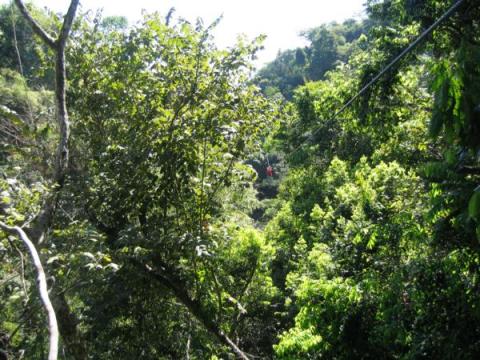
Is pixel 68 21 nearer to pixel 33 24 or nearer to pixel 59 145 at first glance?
pixel 33 24

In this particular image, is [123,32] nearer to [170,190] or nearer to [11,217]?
[170,190]

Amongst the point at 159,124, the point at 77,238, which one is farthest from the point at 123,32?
the point at 77,238

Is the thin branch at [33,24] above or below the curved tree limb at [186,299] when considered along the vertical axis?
above

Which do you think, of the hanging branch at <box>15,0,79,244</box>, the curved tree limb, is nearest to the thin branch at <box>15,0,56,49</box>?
the hanging branch at <box>15,0,79,244</box>

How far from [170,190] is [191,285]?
1281 millimetres

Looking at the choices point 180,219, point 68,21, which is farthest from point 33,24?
point 180,219

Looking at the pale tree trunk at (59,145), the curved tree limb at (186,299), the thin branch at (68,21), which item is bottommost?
the curved tree limb at (186,299)

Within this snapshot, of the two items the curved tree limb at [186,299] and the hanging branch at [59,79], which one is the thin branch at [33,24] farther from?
the curved tree limb at [186,299]

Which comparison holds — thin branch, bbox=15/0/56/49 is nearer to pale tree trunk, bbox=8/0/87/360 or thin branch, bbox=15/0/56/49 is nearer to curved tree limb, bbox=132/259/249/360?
pale tree trunk, bbox=8/0/87/360

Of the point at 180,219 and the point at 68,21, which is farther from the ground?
the point at 68,21

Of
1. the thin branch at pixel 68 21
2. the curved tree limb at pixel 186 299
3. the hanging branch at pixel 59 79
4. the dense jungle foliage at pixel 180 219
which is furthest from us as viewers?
the curved tree limb at pixel 186 299

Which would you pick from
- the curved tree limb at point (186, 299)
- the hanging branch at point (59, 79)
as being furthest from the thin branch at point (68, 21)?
the curved tree limb at point (186, 299)

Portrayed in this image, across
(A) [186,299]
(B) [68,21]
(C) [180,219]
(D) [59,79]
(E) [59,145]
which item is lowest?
(A) [186,299]

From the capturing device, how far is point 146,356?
5.44m
